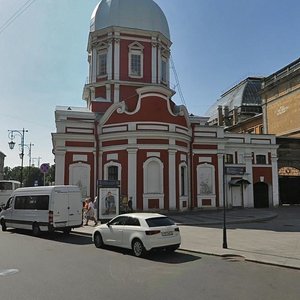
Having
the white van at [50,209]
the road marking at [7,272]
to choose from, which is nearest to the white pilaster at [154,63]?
the white van at [50,209]

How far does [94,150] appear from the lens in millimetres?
31688

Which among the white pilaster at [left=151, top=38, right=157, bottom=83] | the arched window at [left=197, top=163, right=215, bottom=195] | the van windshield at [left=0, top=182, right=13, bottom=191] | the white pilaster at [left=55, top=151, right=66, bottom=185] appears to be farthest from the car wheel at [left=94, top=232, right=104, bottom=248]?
the van windshield at [left=0, top=182, right=13, bottom=191]

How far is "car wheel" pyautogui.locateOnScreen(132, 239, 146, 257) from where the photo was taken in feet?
41.2

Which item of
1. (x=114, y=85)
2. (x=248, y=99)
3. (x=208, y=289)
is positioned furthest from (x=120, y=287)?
(x=248, y=99)

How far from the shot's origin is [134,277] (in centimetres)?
927

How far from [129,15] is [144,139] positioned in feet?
44.0

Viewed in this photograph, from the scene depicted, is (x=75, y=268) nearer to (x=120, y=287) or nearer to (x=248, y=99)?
(x=120, y=287)

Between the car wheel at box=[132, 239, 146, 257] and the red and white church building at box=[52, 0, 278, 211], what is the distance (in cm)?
1608

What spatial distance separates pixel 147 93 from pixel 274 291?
2411 cm

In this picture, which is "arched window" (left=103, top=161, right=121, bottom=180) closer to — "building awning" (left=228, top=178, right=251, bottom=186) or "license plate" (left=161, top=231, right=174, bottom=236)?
"building awning" (left=228, top=178, right=251, bottom=186)

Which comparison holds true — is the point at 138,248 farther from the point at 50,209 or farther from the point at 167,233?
the point at 50,209

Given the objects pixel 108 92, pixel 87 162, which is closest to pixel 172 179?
pixel 87 162

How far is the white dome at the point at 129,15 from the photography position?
3541cm

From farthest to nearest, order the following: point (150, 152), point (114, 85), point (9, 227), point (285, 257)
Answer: point (114, 85)
point (150, 152)
point (9, 227)
point (285, 257)
